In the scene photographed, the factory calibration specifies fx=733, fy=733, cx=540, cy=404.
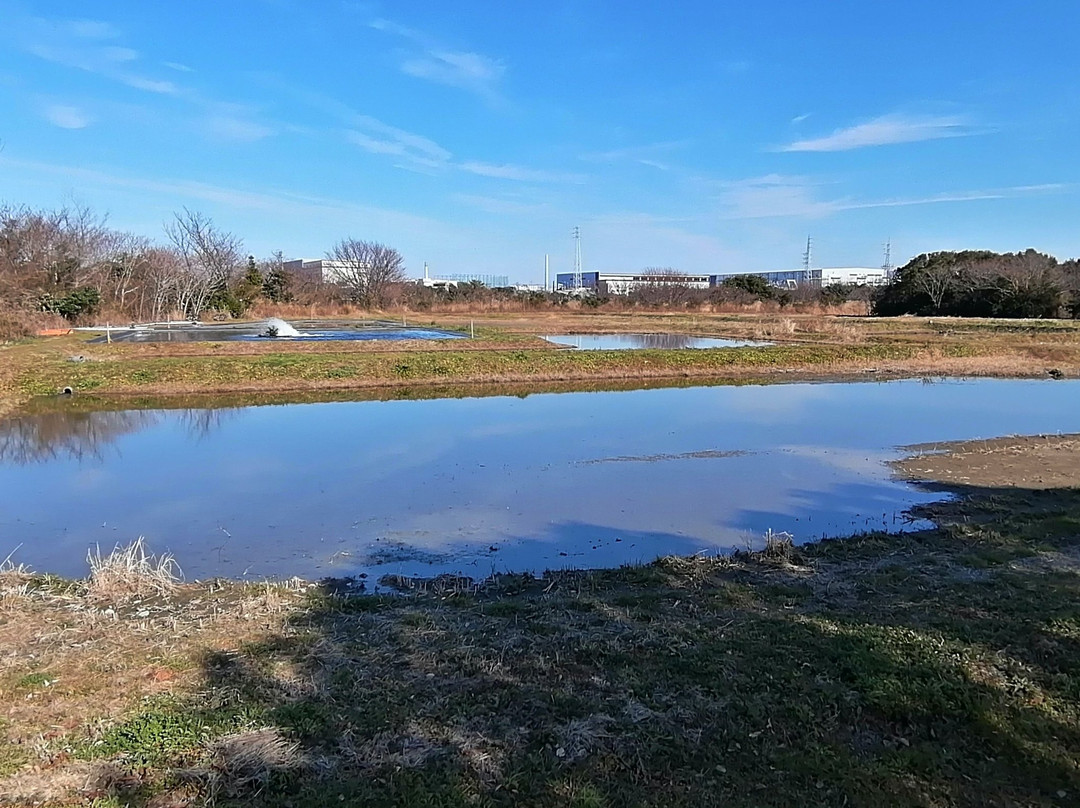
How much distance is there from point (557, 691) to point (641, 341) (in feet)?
84.1

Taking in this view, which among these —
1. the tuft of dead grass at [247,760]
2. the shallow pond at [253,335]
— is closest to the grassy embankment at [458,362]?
the shallow pond at [253,335]

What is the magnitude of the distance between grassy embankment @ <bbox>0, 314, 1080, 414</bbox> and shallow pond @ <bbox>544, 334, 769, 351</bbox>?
1.89 m

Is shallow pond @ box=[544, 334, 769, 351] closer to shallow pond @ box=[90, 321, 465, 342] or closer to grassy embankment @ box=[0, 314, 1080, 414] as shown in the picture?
grassy embankment @ box=[0, 314, 1080, 414]

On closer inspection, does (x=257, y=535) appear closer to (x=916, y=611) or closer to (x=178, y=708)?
(x=178, y=708)

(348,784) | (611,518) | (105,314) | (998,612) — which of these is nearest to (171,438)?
(611,518)

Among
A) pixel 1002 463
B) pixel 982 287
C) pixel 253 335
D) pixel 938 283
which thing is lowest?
pixel 1002 463

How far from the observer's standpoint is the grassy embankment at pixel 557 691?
2.70 m

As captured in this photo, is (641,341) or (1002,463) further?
(641,341)

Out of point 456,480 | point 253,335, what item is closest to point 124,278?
point 253,335

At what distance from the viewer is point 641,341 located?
28.5m

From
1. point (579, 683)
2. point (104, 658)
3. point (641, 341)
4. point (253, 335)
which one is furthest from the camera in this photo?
point (641, 341)

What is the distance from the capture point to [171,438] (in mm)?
11781

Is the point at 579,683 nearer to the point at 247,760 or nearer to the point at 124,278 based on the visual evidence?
the point at 247,760

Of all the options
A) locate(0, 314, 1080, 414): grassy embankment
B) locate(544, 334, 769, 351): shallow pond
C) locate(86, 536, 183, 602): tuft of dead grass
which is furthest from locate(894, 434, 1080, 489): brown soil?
locate(544, 334, 769, 351): shallow pond
